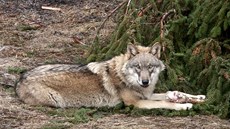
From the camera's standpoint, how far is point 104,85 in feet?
28.1

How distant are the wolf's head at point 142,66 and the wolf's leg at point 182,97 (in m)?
0.32

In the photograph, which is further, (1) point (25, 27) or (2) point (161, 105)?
(1) point (25, 27)

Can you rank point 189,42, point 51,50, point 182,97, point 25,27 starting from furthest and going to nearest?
point 25,27 → point 51,50 → point 189,42 → point 182,97

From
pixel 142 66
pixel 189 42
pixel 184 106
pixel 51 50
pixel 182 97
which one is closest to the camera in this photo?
pixel 184 106

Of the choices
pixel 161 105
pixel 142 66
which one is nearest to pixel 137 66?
pixel 142 66

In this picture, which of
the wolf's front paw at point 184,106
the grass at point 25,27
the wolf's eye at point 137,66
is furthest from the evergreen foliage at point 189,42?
the grass at point 25,27

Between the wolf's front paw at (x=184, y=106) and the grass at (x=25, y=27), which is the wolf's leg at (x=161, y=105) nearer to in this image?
the wolf's front paw at (x=184, y=106)

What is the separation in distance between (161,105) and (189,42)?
2191mm

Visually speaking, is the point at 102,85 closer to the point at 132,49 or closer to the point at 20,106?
the point at 132,49

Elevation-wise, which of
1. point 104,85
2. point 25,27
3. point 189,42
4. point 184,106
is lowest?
point 184,106

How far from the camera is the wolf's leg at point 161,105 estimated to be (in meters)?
8.14

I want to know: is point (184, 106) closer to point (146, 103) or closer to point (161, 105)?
point (161, 105)

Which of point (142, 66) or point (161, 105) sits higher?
point (142, 66)

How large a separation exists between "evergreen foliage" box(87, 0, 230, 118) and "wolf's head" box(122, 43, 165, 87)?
677mm
